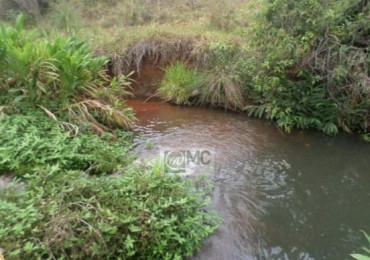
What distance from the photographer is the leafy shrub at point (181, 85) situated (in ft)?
20.9

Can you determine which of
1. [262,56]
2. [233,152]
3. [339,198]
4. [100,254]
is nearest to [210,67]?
[262,56]

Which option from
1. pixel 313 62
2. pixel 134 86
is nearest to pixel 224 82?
pixel 313 62

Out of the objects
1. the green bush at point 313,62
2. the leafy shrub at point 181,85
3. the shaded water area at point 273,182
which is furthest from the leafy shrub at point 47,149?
the green bush at point 313,62

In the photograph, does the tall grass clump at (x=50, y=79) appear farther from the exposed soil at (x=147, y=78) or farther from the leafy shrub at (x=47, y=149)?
the exposed soil at (x=147, y=78)

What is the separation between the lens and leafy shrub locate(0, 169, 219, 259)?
7.43ft

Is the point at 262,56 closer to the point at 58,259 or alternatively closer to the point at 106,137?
the point at 106,137

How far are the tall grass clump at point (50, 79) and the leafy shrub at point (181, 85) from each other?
1.90 metres
